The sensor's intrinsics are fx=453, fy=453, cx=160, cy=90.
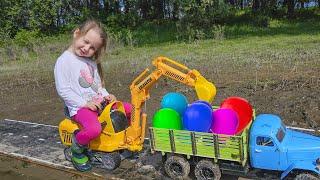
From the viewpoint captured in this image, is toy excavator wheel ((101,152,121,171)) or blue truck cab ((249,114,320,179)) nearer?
blue truck cab ((249,114,320,179))

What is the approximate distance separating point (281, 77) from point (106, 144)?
5142mm

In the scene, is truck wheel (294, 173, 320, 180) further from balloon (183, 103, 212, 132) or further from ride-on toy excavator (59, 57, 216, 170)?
ride-on toy excavator (59, 57, 216, 170)

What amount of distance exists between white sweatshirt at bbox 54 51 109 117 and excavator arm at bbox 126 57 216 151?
49 cm

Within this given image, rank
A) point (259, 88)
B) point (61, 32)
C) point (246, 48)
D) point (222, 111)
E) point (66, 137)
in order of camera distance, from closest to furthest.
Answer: point (222, 111) → point (66, 137) → point (259, 88) → point (246, 48) → point (61, 32)

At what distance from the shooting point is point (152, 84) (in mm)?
5645

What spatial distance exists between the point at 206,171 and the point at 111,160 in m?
1.37

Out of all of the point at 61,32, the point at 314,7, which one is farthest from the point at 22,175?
the point at 61,32

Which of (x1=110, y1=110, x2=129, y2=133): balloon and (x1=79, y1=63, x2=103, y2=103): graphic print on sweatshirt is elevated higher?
(x1=79, y1=63, x2=103, y2=103): graphic print on sweatshirt

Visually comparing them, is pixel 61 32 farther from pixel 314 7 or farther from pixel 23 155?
pixel 23 155

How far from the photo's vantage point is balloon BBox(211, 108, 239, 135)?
498cm

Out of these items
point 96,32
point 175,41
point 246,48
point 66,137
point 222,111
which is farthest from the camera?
point 175,41

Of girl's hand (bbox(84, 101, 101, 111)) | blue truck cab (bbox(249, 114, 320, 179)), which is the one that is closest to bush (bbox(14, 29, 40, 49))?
girl's hand (bbox(84, 101, 101, 111))

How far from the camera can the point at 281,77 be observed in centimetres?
969

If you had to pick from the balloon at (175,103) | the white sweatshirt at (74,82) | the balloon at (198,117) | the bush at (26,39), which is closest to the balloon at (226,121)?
the balloon at (198,117)
